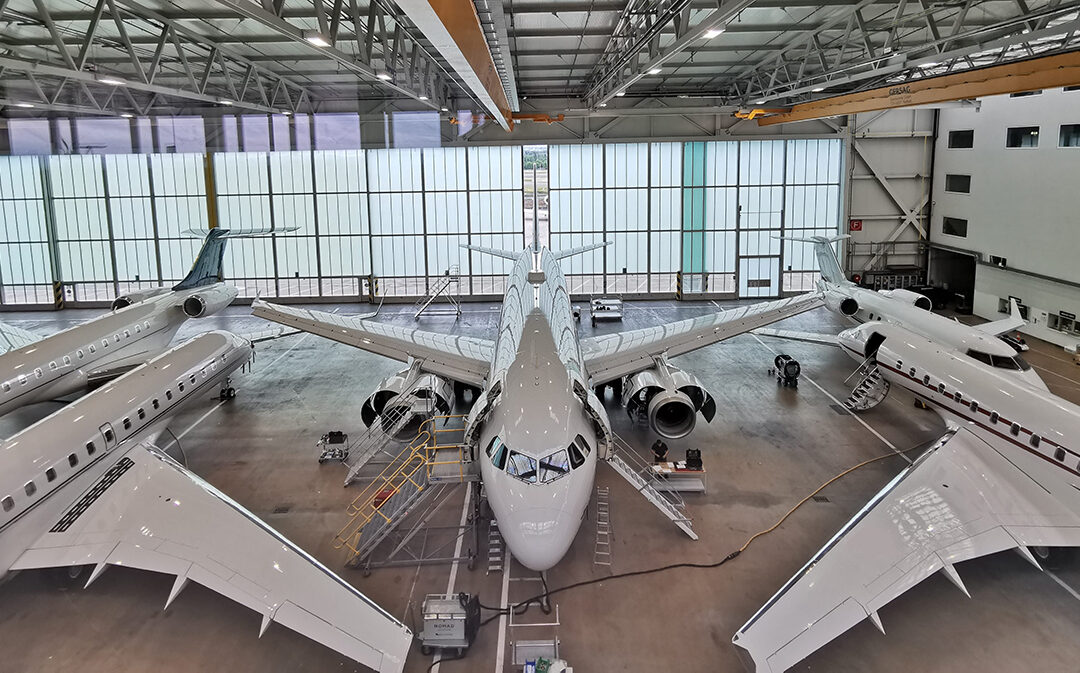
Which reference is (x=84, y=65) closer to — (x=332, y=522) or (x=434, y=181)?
(x=332, y=522)

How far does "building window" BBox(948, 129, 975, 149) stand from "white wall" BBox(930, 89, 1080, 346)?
29cm

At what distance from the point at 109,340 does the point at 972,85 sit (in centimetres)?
3348

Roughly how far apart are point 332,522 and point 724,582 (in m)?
10.3

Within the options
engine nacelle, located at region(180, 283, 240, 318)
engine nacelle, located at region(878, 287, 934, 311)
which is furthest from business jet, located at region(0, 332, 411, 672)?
engine nacelle, located at region(878, 287, 934, 311)

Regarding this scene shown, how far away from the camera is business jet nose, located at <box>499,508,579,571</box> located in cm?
1385

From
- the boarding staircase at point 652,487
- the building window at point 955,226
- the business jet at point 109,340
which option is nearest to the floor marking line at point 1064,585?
the boarding staircase at point 652,487

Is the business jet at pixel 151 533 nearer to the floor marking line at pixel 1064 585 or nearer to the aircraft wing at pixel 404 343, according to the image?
the aircraft wing at pixel 404 343

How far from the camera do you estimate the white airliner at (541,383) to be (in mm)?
14359

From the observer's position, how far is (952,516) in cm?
1570

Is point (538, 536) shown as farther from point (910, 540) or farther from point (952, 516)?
point (952, 516)

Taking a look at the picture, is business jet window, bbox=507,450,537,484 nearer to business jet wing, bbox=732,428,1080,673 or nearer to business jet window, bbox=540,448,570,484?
business jet window, bbox=540,448,570,484

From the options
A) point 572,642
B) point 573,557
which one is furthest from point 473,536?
point 572,642

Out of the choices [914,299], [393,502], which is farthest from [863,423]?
[393,502]

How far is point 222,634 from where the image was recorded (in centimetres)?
1439
